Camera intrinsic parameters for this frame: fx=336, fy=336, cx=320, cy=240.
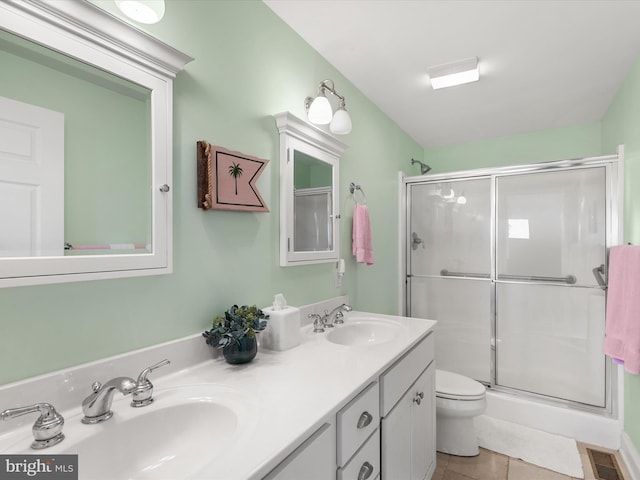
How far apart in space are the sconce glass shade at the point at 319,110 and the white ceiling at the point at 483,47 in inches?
9.3

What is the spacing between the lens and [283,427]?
2.53ft

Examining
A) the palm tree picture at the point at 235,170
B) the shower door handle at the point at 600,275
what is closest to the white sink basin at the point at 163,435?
the palm tree picture at the point at 235,170

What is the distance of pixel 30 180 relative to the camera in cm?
77

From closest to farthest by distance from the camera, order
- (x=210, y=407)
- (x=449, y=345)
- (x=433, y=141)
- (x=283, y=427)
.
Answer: (x=283, y=427) < (x=210, y=407) < (x=449, y=345) < (x=433, y=141)

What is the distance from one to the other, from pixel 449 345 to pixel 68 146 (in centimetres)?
291

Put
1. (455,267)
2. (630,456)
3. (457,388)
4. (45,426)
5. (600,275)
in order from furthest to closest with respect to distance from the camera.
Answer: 1. (455,267)
2. (600,275)
3. (457,388)
4. (630,456)
5. (45,426)

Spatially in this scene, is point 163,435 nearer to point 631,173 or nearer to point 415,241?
point 415,241

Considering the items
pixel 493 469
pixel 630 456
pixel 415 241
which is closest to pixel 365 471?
pixel 493 469

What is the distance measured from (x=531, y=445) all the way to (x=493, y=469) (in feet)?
1.43

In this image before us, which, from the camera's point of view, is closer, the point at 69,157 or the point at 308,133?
the point at 69,157

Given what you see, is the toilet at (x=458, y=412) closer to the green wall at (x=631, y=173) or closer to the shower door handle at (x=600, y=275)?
the green wall at (x=631, y=173)

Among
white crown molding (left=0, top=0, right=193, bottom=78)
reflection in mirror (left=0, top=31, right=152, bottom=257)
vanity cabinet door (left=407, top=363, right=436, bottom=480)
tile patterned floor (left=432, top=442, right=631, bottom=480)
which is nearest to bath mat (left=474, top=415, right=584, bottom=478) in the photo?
tile patterned floor (left=432, top=442, right=631, bottom=480)

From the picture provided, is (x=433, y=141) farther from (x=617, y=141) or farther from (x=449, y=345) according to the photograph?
(x=449, y=345)

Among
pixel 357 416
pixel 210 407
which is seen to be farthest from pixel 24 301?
pixel 357 416
